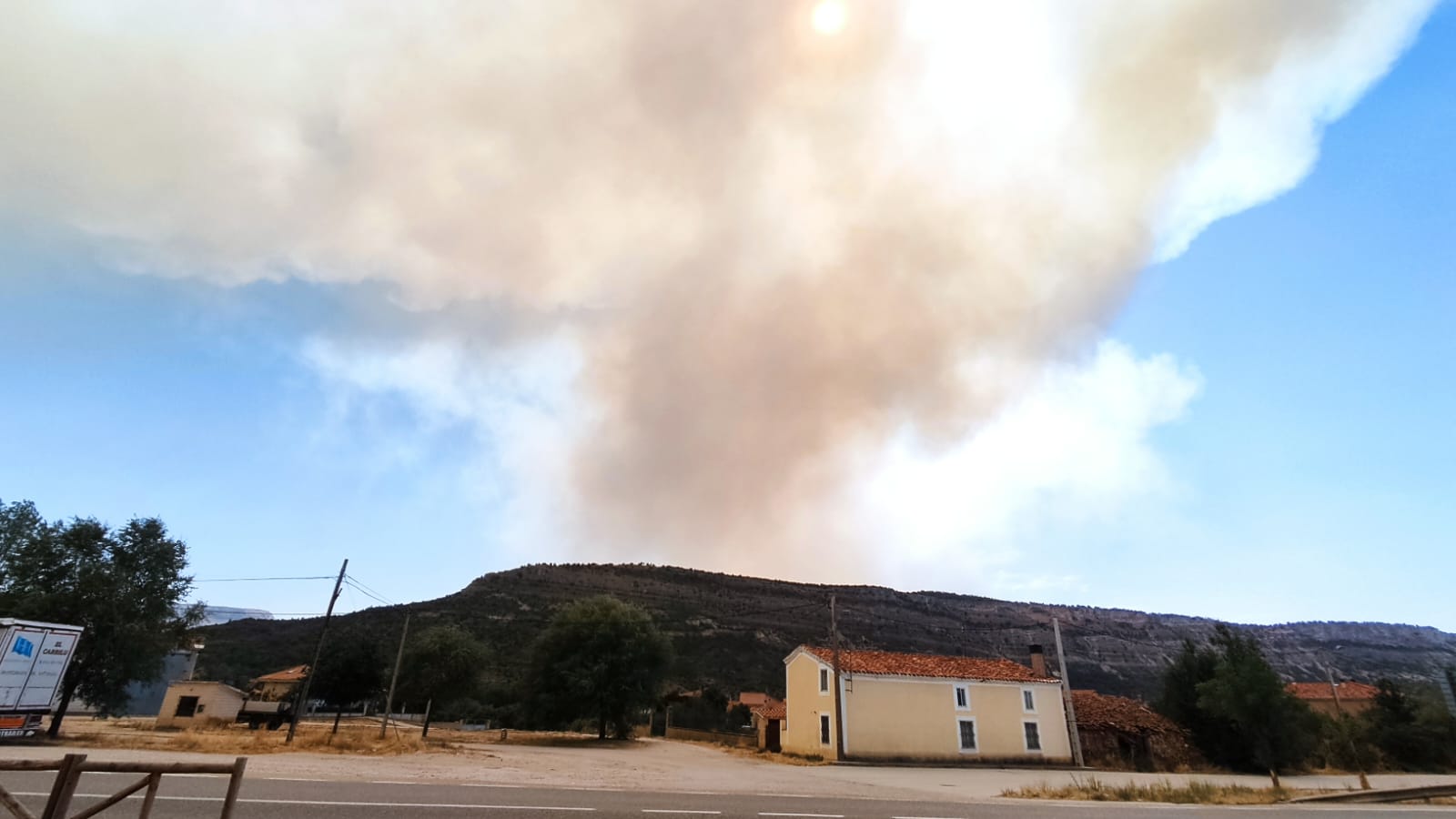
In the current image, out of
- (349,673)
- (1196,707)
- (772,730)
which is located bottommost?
(772,730)

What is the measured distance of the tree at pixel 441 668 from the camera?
43.2m

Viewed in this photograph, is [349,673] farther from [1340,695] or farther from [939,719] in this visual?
[1340,695]

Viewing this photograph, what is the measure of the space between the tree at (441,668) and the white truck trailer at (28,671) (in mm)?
23268

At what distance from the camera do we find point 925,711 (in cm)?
3766

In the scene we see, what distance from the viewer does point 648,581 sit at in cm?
12838

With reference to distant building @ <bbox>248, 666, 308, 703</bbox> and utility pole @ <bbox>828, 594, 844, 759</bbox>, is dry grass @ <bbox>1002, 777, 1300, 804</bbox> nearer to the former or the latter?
utility pole @ <bbox>828, 594, 844, 759</bbox>

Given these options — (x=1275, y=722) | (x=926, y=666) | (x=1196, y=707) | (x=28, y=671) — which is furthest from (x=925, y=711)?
(x=28, y=671)

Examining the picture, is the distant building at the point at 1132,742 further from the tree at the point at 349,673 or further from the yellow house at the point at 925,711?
the tree at the point at 349,673

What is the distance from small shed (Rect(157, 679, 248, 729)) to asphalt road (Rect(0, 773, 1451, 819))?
38.1 meters

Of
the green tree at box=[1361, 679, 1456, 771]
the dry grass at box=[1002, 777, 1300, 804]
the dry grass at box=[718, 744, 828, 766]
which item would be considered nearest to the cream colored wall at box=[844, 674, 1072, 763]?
the dry grass at box=[718, 744, 828, 766]

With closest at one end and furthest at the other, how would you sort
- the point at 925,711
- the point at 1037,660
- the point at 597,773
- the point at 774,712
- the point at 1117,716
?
the point at 597,773 < the point at 925,711 < the point at 1117,716 < the point at 1037,660 < the point at 774,712

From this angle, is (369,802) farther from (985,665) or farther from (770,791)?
(985,665)

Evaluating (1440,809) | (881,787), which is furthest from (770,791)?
(1440,809)

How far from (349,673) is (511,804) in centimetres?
3317
